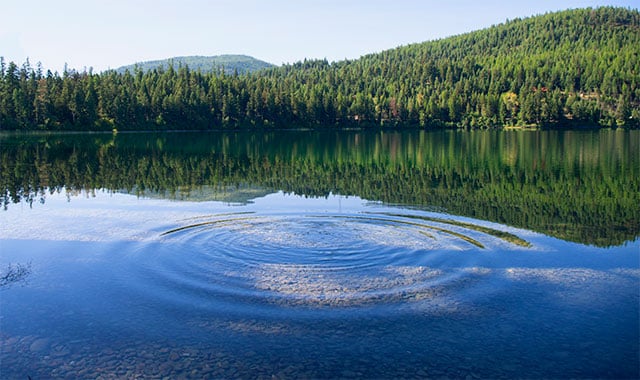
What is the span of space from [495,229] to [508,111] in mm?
185509

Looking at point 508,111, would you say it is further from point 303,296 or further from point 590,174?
point 303,296

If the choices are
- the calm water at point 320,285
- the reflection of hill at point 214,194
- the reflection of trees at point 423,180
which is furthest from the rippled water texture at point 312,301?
the reflection of hill at point 214,194

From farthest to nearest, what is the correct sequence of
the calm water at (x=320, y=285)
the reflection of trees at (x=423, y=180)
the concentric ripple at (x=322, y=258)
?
1. the reflection of trees at (x=423, y=180)
2. the concentric ripple at (x=322, y=258)
3. the calm water at (x=320, y=285)

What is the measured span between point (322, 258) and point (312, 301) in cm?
410

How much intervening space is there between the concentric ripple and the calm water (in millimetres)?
89

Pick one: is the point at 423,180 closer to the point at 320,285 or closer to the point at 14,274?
the point at 320,285

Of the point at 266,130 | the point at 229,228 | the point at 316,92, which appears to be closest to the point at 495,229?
the point at 229,228

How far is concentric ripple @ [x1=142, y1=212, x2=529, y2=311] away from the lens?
14.7m

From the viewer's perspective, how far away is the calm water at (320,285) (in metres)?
11.0

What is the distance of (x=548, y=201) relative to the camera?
2998 centimetres

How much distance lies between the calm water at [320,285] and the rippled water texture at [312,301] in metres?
0.06

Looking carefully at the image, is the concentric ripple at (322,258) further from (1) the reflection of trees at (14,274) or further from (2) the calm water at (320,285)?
(1) the reflection of trees at (14,274)

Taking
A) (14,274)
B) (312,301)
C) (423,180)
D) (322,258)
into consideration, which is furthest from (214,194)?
(312,301)

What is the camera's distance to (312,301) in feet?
46.3
